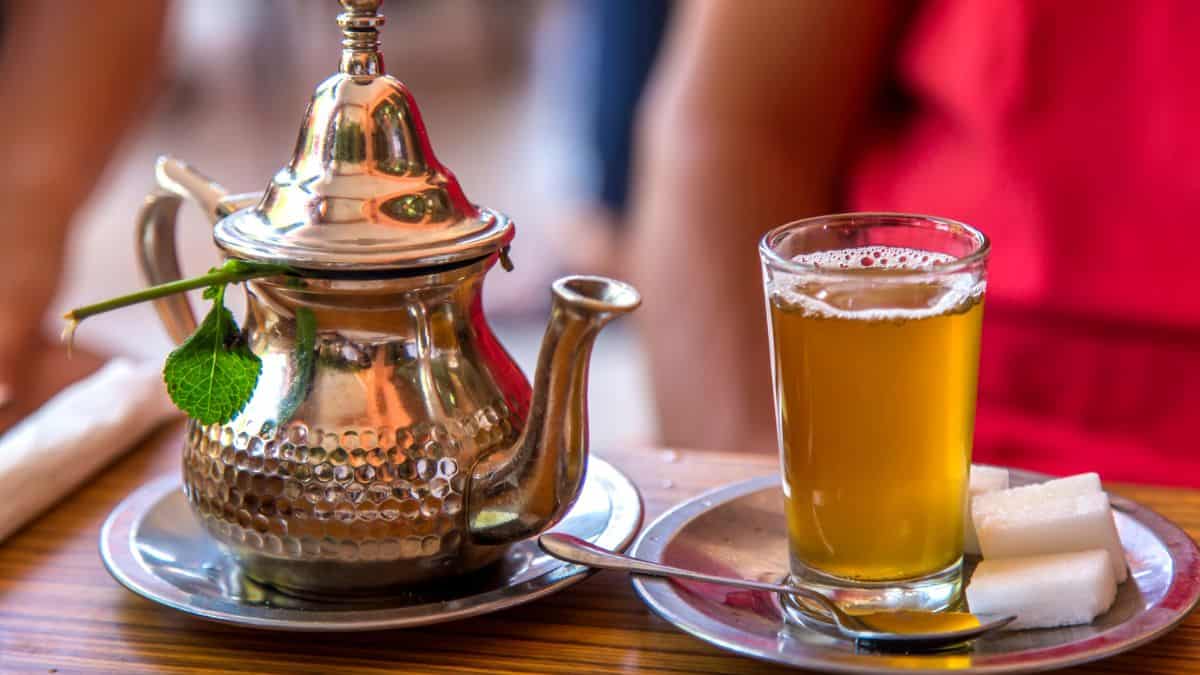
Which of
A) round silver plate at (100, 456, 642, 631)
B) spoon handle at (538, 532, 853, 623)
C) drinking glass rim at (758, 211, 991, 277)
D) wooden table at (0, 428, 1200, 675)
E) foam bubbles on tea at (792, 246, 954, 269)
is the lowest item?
wooden table at (0, 428, 1200, 675)

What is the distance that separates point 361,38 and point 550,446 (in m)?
0.19

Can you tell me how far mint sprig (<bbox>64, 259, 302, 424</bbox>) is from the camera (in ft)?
1.78

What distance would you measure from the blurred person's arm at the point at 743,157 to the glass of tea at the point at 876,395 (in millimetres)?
588

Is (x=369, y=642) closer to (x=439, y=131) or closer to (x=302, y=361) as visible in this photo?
(x=302, y=361)

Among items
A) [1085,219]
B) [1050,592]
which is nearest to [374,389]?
[1050,592]

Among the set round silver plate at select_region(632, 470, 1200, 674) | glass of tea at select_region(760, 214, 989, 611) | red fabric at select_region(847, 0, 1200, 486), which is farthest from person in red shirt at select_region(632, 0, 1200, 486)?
glass of tea at select_region(760, 214, 989, 611)

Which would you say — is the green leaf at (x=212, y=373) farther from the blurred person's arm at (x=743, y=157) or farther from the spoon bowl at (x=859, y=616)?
the blurred person's arm at (x=743, y=157)

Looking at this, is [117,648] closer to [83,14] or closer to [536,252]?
[83,14]

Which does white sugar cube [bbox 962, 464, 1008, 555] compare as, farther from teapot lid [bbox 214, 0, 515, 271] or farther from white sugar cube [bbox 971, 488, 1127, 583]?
teapot lid [bbox 214, 0, 515, 271]

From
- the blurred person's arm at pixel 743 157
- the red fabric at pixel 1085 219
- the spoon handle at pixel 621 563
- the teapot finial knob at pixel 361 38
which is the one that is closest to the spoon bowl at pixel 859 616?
the spoon handle at pixel 621 563

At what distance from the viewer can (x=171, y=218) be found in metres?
0.66

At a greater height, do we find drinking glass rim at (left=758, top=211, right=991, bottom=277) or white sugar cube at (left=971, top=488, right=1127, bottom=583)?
drinking glass rim at (left=758, top=211, right=991, bottom=277)

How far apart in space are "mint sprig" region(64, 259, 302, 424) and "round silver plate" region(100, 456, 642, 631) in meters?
0.08

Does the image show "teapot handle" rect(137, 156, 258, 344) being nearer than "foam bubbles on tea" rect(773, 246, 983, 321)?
No
